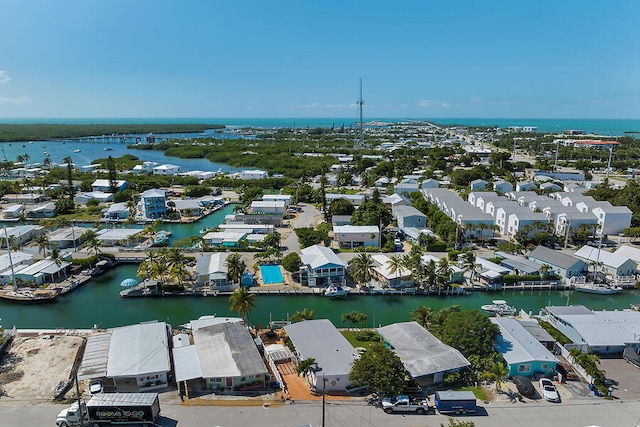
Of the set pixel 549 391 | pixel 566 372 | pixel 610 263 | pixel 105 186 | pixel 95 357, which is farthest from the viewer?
pixel 105 186

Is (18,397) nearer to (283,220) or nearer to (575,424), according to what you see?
(575,424)

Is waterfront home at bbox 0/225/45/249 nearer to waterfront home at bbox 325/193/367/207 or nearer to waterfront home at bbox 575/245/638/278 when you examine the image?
waterfront home at bbox 325/193/367/207

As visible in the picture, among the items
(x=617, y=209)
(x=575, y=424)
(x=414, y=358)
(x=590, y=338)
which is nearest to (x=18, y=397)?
(x=414, y=358)

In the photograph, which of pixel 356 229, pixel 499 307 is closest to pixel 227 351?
pixel 499 307

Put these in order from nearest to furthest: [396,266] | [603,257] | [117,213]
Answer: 1. [396,266]
2. [603,257]
3. [117,213]

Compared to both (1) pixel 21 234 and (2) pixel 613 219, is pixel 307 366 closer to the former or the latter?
(1) pixel 21 234

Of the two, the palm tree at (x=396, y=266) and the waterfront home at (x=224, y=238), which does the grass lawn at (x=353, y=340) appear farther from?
the waterfront home at (x=224, y=238)

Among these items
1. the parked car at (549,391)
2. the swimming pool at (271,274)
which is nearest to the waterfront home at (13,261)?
the swimming pool at (271,274)
